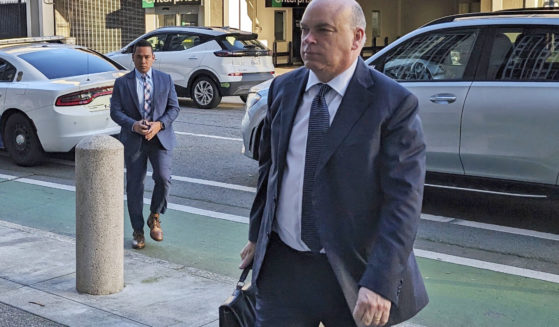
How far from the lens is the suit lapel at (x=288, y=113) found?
10.1 feet

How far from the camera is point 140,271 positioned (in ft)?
20.4

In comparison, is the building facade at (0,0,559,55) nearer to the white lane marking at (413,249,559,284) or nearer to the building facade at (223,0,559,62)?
the building facade at (223,0,559,62)

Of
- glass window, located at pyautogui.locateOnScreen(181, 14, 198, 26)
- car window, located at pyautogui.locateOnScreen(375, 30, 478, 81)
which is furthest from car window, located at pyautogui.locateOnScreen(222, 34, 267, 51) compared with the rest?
glass window, located at pyautogui.locateOnScreen(181, 14, 198, 26)

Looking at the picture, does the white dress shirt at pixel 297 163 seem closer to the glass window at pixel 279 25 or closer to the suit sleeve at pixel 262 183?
the suit sleeve at pixel 262 183

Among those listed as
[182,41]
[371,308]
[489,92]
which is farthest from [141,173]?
[182,41]

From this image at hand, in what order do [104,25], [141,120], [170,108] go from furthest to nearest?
1. [104,25]
2. [170,108]
3. [141,120]

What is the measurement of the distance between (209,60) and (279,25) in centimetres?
1577

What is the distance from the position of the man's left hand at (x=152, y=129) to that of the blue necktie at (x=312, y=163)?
4.10 m

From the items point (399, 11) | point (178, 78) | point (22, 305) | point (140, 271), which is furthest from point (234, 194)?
point (399, 11)

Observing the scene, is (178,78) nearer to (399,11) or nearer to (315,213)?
(315,213)

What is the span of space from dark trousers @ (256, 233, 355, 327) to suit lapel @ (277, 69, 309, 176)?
303mm

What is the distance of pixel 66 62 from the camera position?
11406mm

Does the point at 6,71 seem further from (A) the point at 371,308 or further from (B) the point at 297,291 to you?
(A) the point at 371,308

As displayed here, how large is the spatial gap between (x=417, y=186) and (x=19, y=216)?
20.9 ft
